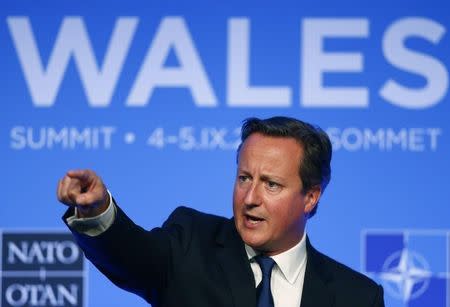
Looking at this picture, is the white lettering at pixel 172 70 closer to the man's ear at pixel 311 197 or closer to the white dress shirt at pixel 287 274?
the man's ear at pixel 311 197

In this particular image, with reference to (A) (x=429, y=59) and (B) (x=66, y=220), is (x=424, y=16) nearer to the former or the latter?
(A) (x=429, y=59)

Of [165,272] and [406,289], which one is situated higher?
[165,272]

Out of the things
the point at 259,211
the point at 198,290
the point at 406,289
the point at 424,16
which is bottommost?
the point at 406,289

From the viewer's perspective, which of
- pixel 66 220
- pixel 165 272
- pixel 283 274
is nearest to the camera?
pixel 66 220

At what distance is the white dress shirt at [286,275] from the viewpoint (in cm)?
212

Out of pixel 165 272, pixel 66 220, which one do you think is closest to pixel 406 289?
pixel 165 272

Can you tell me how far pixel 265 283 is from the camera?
210 centimetres

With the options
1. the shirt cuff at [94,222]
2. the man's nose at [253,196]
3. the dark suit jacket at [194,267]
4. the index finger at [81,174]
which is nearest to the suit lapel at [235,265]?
the dark suit jacket at [194,267]

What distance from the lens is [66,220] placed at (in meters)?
1.79

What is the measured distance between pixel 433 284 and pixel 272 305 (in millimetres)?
1394

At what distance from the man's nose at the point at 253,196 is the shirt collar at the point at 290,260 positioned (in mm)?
124

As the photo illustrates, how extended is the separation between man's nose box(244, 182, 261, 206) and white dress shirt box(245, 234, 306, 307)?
4.9 inches

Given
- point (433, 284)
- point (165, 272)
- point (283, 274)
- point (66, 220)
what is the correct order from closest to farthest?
point (66, 220) → point (165, 272) → point (283, 274) → point (433, 284)

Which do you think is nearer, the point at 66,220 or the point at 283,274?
the point at 66,220
